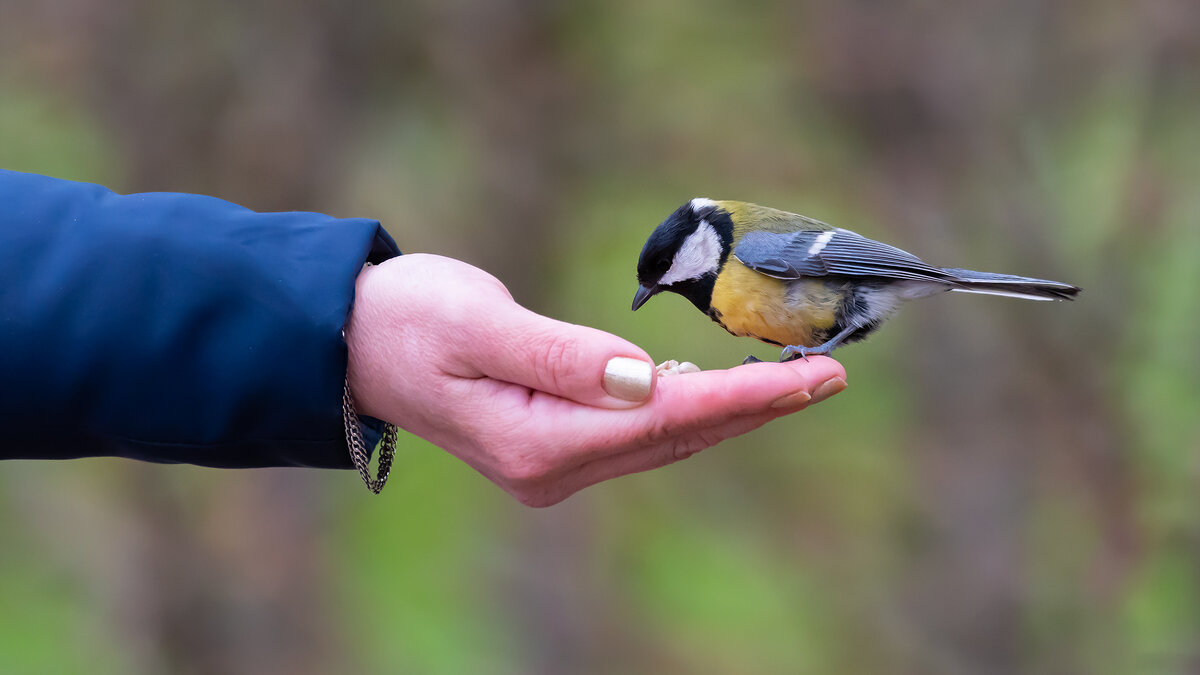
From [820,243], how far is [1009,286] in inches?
16.3

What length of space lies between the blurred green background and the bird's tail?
1.31 metres

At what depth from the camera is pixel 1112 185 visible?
10.4ft

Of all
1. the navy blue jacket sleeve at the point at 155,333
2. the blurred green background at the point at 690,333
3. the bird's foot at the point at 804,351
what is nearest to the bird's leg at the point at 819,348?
the bird's foot at the point at 804,351

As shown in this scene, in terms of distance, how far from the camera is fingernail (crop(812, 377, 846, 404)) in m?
1.59

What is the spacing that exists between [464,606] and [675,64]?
2.58 m

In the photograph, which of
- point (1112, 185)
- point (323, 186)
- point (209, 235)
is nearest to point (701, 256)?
point (209, 235)

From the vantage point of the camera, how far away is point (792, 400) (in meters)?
1.54

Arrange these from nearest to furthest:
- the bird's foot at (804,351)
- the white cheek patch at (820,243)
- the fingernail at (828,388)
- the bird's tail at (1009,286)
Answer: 1. the fingernail at (828,388)
2. the bird's tail at (1009,286)
3. the bird's foot at (804,351)
4. the white cheek patch at (820,243)

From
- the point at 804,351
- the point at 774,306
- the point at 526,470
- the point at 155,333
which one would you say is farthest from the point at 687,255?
the point at 155,333

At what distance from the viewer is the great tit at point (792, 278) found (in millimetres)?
2033

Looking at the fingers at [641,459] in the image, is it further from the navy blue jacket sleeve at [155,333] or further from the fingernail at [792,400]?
the navy blue jacket sleeve at [155,333]

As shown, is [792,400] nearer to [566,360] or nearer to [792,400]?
[792,400]

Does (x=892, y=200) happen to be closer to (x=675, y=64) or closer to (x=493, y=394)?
(x=675, y=64)

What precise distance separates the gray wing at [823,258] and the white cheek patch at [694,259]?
70 millimetres
